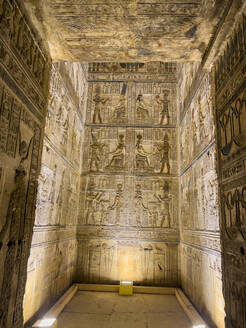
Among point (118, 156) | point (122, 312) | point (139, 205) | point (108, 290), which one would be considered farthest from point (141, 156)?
point (122, 312)

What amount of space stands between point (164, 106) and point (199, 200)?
3.73 m

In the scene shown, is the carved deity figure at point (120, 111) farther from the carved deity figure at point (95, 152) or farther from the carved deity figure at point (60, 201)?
the carved deity figure at point (60, 201)

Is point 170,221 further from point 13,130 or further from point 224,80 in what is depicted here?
point 13,130

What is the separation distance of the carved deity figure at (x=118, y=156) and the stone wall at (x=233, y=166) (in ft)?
15.5

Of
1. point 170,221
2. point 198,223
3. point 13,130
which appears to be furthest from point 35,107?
point 170,221

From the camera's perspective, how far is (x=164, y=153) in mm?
7387

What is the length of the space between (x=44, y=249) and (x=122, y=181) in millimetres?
3333

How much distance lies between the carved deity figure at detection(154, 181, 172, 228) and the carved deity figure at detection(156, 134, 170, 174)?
449 millimetres

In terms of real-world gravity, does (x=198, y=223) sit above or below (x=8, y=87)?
below

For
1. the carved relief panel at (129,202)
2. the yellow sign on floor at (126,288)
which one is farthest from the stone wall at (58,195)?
the yellow sign on floor at (126,288)

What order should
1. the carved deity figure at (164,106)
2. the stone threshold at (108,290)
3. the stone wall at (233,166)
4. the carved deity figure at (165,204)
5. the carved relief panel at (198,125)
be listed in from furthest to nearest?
the carved deity figure at (164,106), the carved deity figure at (165,204), the carved relief panel at (198,125), the stone threshold at (108,290), the stone wall at (233,166)

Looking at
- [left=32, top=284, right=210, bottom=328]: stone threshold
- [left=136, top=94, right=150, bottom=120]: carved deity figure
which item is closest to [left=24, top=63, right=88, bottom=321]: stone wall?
[left=32, top=284, right=210, bottom=328]: stone threshold

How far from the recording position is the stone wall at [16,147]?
6.66 feet

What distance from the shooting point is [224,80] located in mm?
2596
